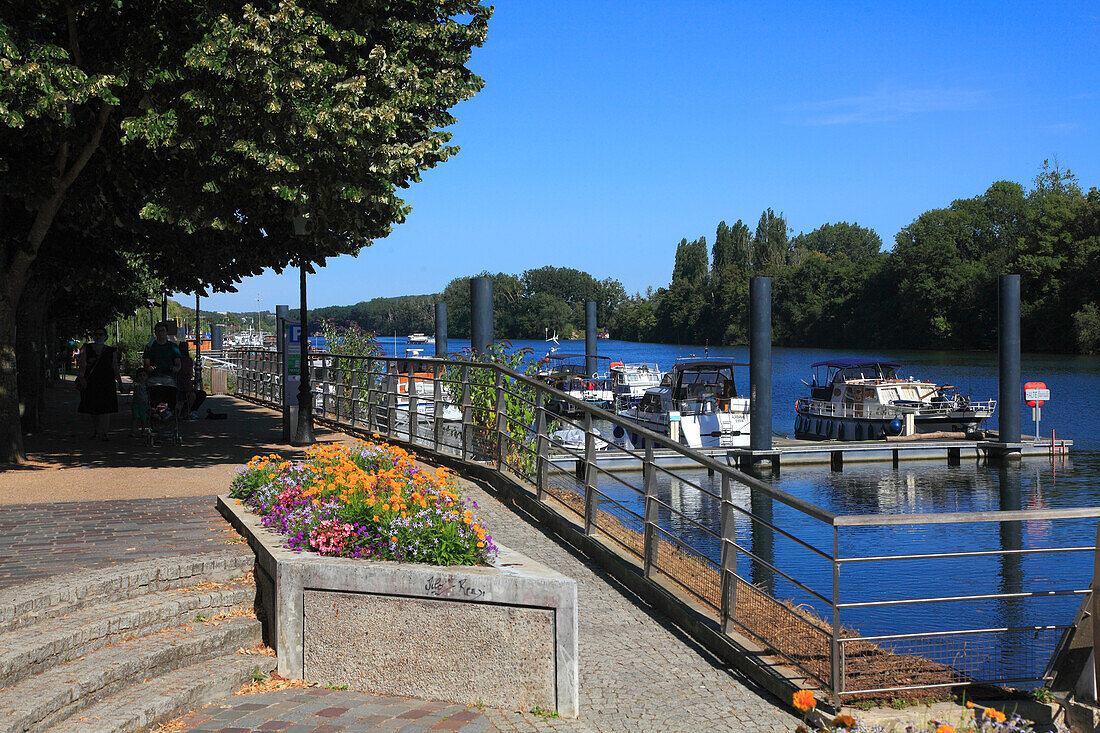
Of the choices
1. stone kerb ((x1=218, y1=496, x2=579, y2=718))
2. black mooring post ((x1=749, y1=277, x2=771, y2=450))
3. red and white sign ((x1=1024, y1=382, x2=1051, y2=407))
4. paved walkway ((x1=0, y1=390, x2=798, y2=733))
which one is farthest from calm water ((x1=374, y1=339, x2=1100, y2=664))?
black mooring post ((x1=749, y1=277, x2=771, y2=450))

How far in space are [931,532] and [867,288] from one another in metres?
104

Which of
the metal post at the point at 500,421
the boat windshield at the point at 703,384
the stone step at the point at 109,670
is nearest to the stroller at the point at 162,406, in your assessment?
the metal post at the point at 500,421

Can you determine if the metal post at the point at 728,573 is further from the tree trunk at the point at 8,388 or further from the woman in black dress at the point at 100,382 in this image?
the woman in black dress at the point at 100,382

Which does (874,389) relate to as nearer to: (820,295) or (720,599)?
(720,599)

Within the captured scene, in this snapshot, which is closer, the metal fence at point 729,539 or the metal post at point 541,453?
the metal fence at point 729,539

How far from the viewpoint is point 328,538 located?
6.05 m

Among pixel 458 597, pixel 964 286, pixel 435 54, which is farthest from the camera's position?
pixel 964 286

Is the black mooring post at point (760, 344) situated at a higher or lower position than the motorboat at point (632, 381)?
higher

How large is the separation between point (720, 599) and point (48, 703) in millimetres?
4148

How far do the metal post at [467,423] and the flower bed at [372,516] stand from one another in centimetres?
388

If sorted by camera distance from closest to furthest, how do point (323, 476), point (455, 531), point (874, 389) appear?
point (455, 531) < point (323, 476) < point (874, 389)

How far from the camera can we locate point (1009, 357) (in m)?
32.2

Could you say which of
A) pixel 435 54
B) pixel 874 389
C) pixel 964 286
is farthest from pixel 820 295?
pixel 435 54

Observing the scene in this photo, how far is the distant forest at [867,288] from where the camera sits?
9194 centimetres
